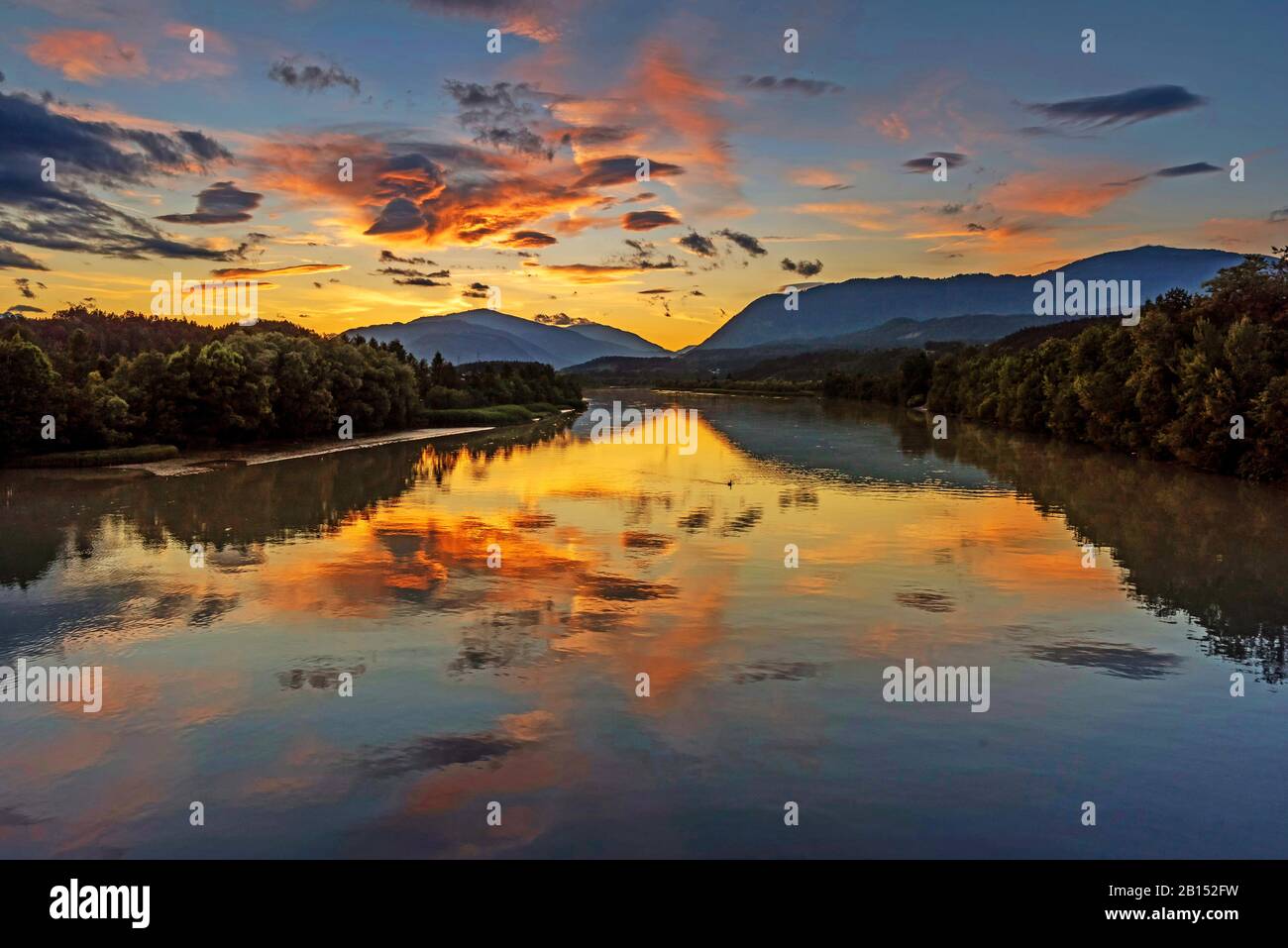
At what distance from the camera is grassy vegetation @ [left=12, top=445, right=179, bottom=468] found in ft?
201

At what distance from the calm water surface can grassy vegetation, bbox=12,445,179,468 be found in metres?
20.4

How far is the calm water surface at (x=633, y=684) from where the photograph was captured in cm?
1379

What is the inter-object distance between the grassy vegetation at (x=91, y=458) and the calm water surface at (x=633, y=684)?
803 inches

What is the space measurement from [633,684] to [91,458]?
56872mm

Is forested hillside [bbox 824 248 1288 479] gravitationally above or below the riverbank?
above

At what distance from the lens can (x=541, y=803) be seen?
14297mm
